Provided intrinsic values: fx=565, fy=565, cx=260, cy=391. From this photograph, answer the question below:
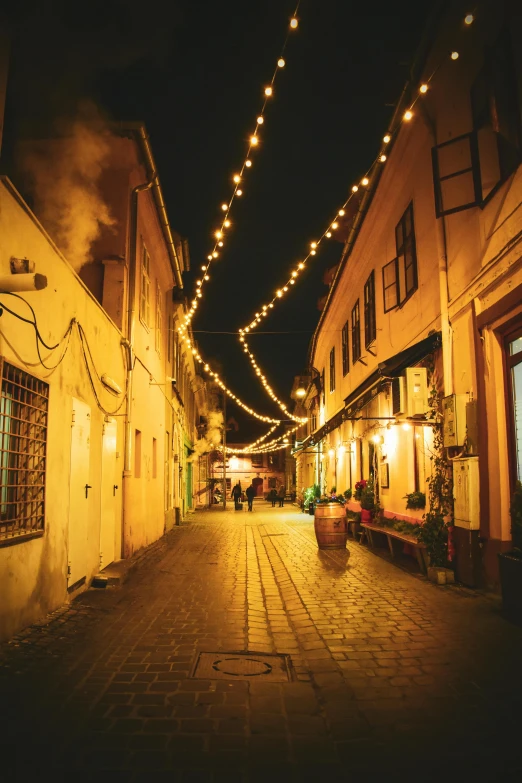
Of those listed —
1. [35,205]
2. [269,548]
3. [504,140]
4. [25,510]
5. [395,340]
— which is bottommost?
[269,548]

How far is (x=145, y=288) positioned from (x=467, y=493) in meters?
9.11

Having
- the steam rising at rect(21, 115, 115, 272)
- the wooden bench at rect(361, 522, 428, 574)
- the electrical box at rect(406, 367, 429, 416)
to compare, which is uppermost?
the steam rising at rect(21, 115, 115, 272)

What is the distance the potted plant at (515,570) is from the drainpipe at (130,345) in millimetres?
6956

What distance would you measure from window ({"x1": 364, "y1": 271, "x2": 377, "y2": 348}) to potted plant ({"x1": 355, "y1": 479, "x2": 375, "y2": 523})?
386cm

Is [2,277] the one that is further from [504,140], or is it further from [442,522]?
[442,522]

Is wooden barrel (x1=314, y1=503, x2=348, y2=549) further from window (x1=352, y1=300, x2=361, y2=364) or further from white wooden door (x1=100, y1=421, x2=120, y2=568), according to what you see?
window (x1=352, y1=300, x2=361, y2=364)

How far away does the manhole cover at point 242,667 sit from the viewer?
471 centimetres

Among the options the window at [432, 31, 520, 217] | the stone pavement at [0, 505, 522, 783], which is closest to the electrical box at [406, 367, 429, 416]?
the window at [432, 31, 520, 217]

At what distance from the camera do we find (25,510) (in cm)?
621

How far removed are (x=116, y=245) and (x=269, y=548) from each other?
7641mm

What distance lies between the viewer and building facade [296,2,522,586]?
7.13 m

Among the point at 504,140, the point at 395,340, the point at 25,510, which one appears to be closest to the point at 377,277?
the point at 395,340

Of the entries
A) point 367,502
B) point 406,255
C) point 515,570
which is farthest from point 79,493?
point 367,502

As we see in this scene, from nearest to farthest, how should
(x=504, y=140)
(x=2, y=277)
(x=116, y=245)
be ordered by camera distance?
(x=2, y=277) → (x=504, y=140) → (x=116, y=245)
